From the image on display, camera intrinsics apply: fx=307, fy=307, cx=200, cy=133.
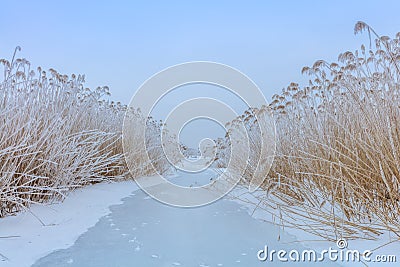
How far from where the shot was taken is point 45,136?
2.17m

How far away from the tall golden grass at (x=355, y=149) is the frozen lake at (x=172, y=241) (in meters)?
0.20

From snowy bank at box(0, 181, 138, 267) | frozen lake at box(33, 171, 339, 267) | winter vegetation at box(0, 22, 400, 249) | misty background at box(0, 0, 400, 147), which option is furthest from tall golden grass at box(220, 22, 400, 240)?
misty background at box(0, 0, 400, 147)

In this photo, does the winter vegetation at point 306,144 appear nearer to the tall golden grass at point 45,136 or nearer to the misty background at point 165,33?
the tall golden grass at point 45,136

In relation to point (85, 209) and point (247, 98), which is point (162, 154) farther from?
point (85, 209)

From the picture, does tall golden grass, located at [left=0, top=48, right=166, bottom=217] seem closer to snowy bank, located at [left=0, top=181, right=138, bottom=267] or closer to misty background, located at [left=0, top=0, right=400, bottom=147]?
snowy bank, located at [left=0, top=181, right=138, bottom=267]

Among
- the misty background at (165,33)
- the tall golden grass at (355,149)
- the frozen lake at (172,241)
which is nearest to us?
the frozen lake at (172,241)

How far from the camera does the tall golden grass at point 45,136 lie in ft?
5.60

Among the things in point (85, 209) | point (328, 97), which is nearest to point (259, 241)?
point (328, 97)

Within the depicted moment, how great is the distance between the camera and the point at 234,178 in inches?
130

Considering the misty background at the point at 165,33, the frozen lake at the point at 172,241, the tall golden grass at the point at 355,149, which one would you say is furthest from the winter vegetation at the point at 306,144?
the misty background at the point at 165,33

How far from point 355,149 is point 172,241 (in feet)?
3.21

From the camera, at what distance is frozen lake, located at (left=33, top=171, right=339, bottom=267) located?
3.74 ft

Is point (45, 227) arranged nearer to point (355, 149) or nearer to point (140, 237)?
point (140, 237)

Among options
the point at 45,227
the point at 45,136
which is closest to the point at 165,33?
the point at 45,136
